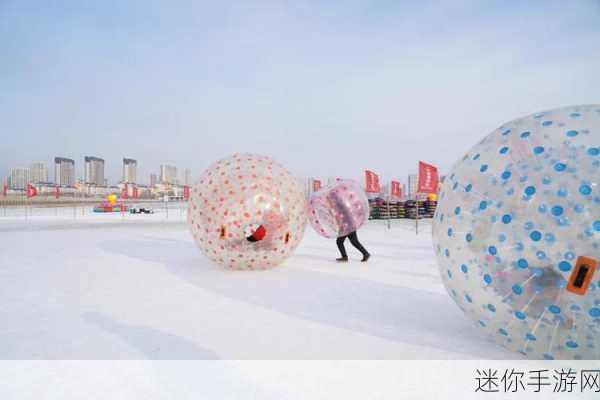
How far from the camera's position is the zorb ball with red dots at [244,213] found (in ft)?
18.6

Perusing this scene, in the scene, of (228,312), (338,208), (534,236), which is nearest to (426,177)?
(338,208)

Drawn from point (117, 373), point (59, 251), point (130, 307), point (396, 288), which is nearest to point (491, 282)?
point (396, 288)

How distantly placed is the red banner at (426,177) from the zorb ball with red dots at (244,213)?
37.9 feet

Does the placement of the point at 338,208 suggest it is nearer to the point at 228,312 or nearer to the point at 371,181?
the point at 228,312

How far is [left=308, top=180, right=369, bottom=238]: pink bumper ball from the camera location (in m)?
7.09

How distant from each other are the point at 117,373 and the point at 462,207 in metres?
3.02

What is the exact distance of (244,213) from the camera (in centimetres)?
564

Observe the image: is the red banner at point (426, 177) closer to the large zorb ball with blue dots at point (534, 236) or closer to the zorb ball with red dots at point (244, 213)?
the zorb ball with red dots at point (244, 213)

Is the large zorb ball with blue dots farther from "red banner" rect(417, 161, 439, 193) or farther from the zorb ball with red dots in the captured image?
"red banner" rect(417, 161, 439, 193)

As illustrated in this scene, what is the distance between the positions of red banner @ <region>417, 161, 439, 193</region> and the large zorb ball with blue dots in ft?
45.0

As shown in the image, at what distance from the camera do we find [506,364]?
2865mm

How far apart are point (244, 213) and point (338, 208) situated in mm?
2174

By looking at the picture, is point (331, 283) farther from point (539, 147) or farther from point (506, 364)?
point (539, 147)

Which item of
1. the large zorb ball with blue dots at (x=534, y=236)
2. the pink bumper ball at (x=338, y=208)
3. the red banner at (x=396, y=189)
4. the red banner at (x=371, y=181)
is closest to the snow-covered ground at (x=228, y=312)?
the large zorb ball with blue dots at (x=534, y=236)
